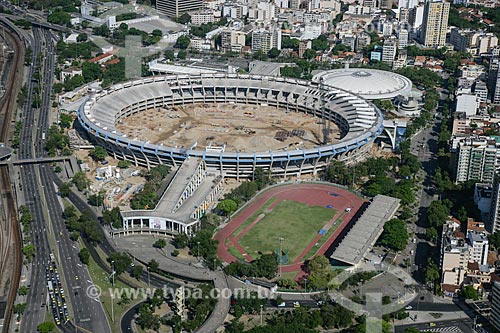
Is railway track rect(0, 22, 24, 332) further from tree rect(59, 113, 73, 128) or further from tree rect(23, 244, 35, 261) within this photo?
tree rect(59, 113, 73, 128)

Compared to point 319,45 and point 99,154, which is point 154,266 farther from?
point 319,45

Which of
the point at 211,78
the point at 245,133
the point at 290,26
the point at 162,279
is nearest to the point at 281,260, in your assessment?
the point at 162,279

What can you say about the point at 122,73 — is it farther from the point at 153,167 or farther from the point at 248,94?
the point at 153,167

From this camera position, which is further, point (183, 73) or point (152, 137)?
point (183, 73)

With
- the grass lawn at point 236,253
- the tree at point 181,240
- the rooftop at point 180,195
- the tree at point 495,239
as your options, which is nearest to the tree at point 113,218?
the rooftop at point 180,195

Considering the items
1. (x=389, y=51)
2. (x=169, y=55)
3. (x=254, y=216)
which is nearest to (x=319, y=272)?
(x=254, y=216)
